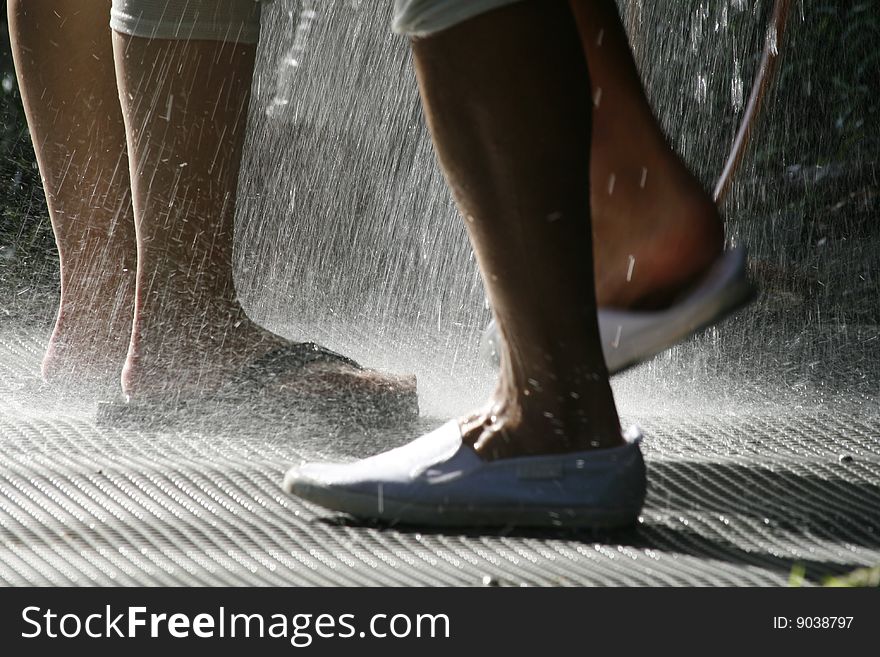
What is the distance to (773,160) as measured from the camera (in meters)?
3.43

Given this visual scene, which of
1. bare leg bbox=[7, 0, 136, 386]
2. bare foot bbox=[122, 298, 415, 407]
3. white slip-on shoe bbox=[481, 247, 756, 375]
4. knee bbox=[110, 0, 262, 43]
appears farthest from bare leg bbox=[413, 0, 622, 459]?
bare leg bbox=[7, 0, 136, 386]

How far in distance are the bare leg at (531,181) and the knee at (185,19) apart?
63 cm

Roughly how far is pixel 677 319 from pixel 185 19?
0.77 m

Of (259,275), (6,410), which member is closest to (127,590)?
(6,410)

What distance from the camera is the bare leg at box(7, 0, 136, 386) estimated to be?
70.6 inches

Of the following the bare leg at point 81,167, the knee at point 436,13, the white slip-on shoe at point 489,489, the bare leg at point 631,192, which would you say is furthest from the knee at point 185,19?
the white slip-on shoe at point 489,489

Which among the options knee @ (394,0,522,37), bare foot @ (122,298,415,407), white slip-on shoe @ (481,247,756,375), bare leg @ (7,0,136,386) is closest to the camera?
knee @ (394,0,522,37)

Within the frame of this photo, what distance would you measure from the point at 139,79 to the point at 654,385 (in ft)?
3.03

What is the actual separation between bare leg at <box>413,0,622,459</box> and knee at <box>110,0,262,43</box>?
0.63m

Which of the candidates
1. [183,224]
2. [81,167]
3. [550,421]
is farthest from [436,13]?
[81,167]

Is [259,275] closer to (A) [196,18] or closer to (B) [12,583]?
(A) [196,18]

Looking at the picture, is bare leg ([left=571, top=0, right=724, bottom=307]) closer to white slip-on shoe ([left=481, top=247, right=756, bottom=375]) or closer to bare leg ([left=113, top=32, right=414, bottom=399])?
white slip-on shoe ([left=481, top=247, right=756, bottom=375])

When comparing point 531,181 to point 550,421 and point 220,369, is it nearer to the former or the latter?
point 550,421

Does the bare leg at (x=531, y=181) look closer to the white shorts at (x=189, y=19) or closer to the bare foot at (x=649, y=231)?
the bare foot at (x=649, y=231)
